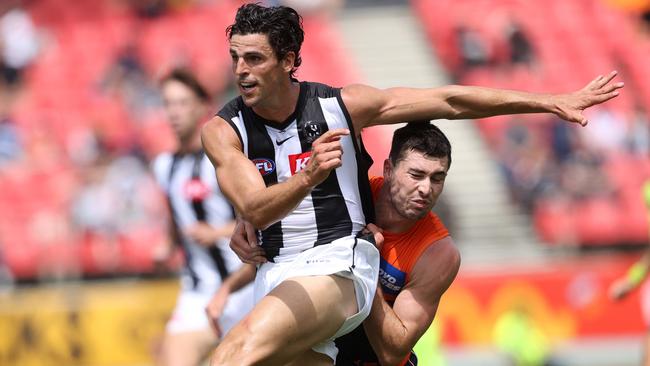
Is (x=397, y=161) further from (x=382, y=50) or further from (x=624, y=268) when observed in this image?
(x=382, y=50)

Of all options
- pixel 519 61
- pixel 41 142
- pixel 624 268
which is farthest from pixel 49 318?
pixel 519 61

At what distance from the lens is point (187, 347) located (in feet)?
25.7

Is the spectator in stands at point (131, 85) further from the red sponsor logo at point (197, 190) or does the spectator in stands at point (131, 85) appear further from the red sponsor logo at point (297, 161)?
the red sponsor logo at point (297, 161)

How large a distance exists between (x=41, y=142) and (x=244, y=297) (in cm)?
981

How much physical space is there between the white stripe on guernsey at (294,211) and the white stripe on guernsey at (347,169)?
196 millimetres

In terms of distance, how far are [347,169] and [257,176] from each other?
0.70 metres

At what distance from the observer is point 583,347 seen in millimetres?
13508

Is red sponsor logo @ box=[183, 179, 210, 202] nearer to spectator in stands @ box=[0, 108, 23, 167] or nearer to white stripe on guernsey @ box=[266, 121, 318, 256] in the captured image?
white stripe on guernsey @ box=[266, 121, 318, 256]

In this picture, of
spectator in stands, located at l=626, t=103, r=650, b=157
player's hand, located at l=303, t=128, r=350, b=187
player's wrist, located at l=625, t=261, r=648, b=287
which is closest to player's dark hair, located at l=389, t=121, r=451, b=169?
player's hand, located at l=303, t=128, r=350, b=187

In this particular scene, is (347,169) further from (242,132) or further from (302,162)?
(242,132)

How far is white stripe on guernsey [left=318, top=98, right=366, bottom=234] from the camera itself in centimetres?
567

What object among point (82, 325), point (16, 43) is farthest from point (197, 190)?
point (16, 43)

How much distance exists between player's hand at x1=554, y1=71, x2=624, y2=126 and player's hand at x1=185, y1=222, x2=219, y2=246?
302 centimetres

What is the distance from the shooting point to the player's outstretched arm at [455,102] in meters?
5.70
